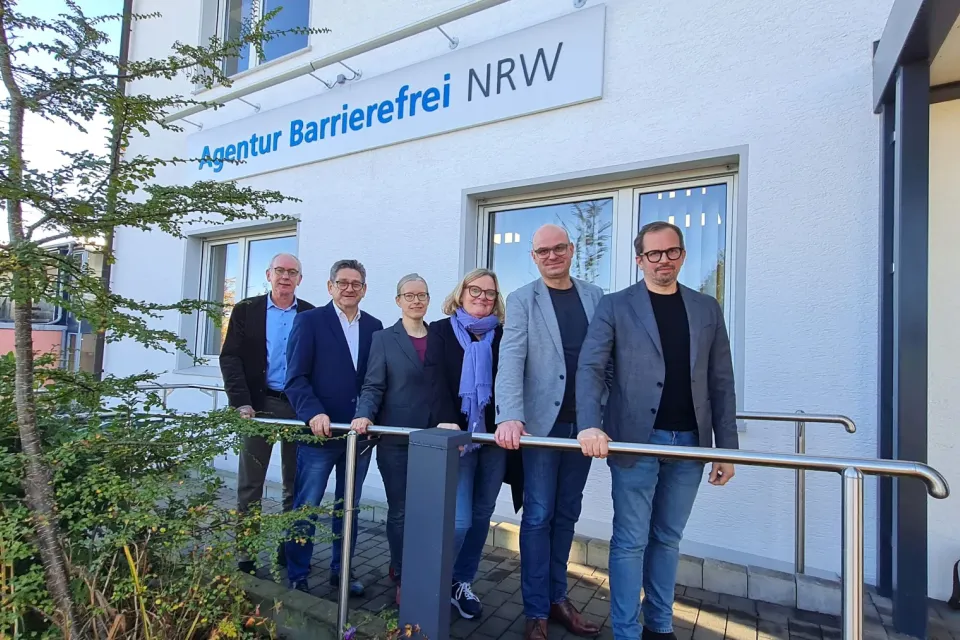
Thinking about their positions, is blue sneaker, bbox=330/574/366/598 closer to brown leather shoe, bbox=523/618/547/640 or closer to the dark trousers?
the dark trousers

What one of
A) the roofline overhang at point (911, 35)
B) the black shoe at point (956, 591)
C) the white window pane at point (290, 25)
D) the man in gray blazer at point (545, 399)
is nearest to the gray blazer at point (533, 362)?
the man in gray blazer at point (545, 399)

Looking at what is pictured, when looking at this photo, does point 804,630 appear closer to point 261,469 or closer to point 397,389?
point 397,389

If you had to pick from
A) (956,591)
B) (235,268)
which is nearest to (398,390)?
(956,591)

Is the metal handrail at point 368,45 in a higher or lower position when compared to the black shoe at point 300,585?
higher

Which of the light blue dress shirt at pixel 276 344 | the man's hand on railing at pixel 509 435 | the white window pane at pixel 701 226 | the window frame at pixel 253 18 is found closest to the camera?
the man's hand on railing at pixel 509 435

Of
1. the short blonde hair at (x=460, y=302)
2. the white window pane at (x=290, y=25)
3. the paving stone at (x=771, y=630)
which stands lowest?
the paving stone at (x=771, y=630)

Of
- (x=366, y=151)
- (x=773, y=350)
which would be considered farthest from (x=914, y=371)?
(x=366, y=151)

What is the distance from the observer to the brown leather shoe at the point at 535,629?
2.31m

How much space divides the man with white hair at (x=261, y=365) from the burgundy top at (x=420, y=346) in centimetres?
98

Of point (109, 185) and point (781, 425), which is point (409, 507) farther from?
point (781, 425)

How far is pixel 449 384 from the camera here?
8.63 feet

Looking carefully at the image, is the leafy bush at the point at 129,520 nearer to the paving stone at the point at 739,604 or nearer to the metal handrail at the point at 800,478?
the paving stone at the point at 739,604

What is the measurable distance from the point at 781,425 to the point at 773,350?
43 centimetres

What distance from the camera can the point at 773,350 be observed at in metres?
3.09
